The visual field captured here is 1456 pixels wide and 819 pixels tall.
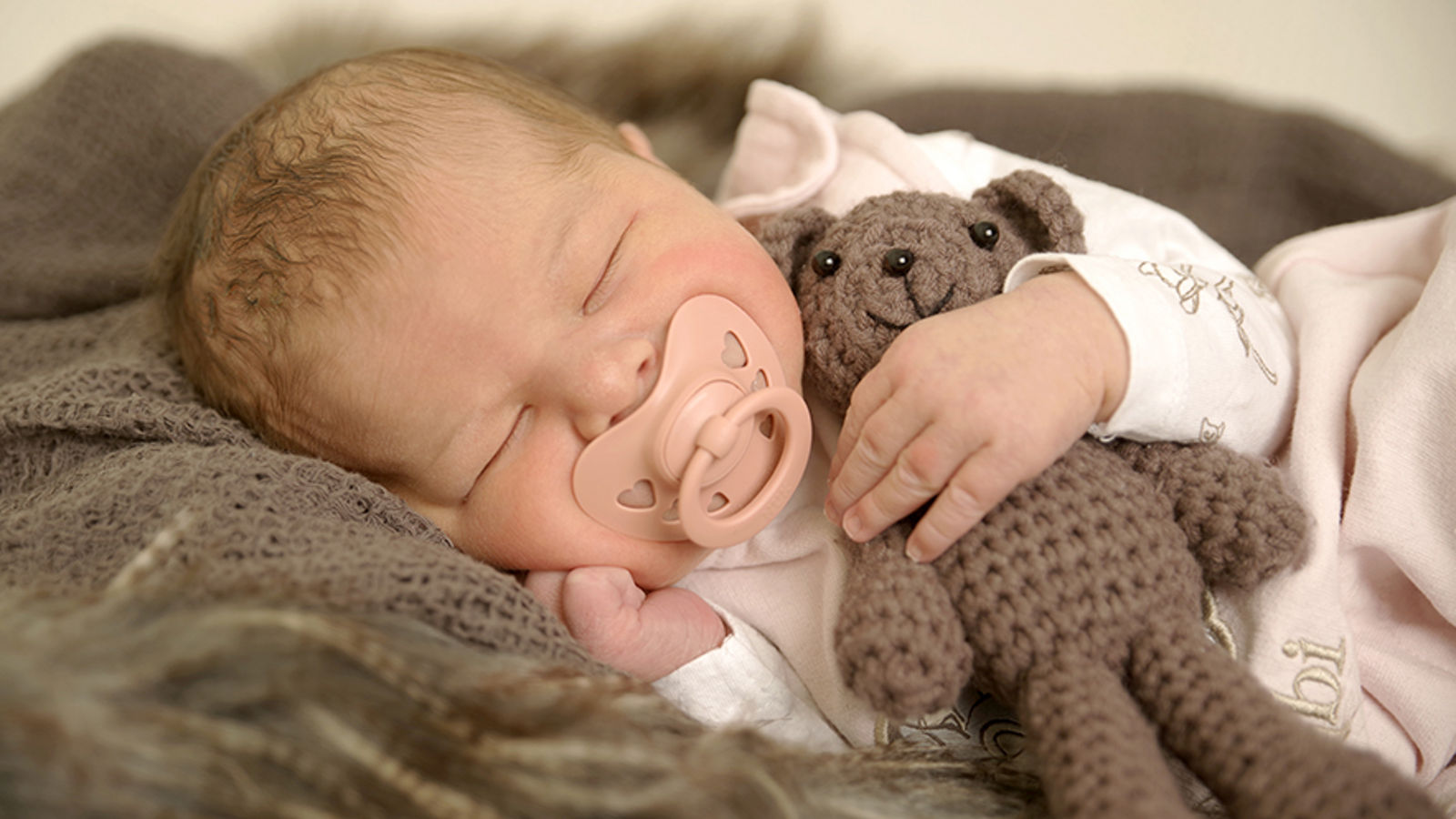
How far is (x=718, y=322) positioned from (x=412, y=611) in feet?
1.19

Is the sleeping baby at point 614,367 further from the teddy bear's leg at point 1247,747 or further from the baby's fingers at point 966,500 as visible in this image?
the teddy bear's leg at point 1247,747

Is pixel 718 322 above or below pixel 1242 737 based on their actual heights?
above

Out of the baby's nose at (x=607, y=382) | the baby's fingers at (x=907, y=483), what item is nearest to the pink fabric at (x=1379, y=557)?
the baby's fingers at (x=907, y=483)

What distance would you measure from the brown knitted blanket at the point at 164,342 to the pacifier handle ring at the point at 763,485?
15cm

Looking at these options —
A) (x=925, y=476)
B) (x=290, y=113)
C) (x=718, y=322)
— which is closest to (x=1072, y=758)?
(x=925, y=476)

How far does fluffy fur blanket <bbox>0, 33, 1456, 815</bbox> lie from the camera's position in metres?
0.70

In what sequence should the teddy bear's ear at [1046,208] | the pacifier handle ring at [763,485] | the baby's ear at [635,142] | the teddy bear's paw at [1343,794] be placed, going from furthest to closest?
the baby's ear at [635,142], the teddy bear's ear at [1046,208], the pacifier handle ring at [763,485], the teddy bear's paw at [1343,794]

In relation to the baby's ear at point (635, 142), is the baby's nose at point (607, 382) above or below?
below

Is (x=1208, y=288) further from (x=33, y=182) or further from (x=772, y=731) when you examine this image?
(x=33, y=182)

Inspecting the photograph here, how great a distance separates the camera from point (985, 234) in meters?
0.88

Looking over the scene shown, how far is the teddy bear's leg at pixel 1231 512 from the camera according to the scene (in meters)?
0.79

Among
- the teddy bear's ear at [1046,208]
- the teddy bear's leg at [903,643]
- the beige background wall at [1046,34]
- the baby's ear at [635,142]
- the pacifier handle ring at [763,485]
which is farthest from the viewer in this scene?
the beige background wall at [1046,34]

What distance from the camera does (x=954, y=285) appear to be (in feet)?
2.82

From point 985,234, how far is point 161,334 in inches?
36.6
